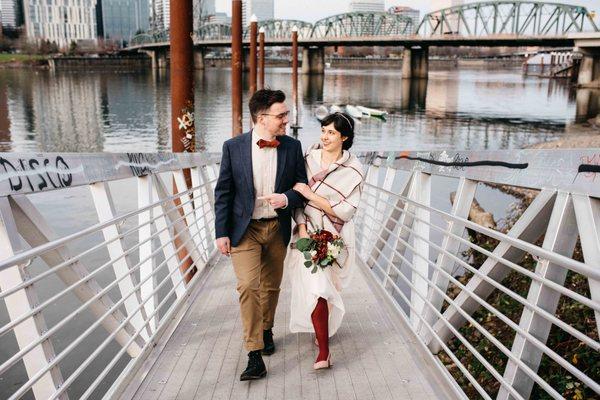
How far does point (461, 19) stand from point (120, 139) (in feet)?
251

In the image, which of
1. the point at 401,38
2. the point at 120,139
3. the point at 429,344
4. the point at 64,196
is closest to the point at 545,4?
the point at 401,38

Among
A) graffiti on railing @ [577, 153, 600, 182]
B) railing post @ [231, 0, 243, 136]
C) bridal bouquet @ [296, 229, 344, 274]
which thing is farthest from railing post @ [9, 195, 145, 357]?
railing post @ [231, 0, 243, 136]

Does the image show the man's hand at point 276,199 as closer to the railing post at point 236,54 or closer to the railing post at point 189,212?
the railing post at point 189,212

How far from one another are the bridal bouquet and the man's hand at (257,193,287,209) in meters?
0.29

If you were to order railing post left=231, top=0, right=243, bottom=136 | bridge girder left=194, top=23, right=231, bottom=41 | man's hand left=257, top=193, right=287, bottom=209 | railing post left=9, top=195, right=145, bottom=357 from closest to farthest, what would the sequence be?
railing post left=9, top=195, right=145, bottom=357
man's hand left=257, top=193, right=287, bottom=209
railing post left=231, top=0, right=243, bottom=136
bridge girder left=194, top=23, right=231, bottom=41

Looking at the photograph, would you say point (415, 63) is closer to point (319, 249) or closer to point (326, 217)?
point (326, 217)

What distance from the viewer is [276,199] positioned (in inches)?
141

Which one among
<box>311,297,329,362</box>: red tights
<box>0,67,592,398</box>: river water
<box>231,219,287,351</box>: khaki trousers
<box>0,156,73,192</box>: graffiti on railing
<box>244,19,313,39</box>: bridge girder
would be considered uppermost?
<box>244,19,313,39</box>: bridge girder

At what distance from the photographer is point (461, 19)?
306 feet

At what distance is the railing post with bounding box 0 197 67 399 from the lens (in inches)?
101

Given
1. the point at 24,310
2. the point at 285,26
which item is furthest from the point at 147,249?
the point at 285,26

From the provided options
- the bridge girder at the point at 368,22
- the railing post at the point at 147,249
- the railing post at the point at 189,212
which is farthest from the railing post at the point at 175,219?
the bridge girder at the point at 368,22

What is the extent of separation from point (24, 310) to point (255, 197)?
1.54 m

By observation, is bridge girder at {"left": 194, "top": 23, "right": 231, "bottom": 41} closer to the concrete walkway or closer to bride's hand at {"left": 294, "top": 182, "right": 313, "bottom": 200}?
the concrete walkway
